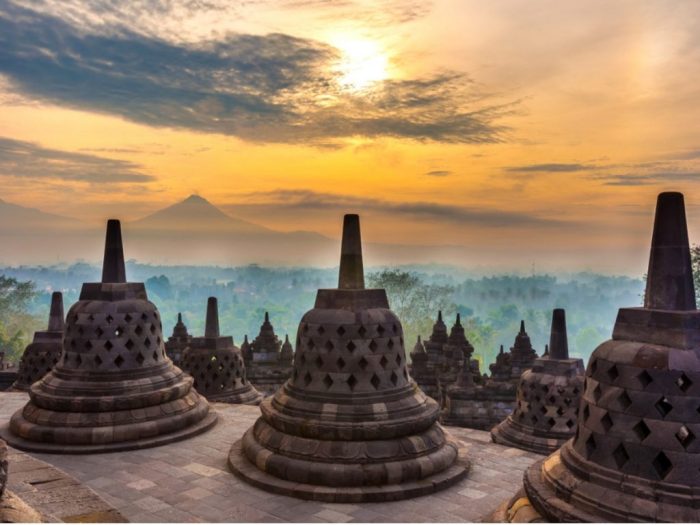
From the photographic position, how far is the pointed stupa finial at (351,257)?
32.3 feet

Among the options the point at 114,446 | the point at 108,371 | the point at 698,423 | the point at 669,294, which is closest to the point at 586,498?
the point at 698,423

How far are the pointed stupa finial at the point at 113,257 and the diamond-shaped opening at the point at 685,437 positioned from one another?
1034 cm

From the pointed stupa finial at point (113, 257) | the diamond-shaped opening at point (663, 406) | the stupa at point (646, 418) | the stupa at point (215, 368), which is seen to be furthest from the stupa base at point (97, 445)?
the diamond-shaped opening at point (663, 406)

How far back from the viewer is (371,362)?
367 inches

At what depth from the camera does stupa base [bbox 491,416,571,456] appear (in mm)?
13750

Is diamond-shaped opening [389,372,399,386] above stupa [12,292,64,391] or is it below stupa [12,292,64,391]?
above

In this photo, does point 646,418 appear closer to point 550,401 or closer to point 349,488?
point 349,488

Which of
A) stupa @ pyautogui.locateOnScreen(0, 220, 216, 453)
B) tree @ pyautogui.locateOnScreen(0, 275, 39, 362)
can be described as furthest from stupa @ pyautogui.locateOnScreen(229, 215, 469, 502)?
tree @ pyautogui.locateOnScreen(0, 275, 39, 362)

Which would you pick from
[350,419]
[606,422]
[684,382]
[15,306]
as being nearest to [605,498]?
[606,422]

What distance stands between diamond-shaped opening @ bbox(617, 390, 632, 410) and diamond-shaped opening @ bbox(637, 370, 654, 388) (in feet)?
0.60

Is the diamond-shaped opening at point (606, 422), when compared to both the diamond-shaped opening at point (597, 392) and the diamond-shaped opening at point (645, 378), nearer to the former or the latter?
the diamond-shaped opening at point (597, 392)

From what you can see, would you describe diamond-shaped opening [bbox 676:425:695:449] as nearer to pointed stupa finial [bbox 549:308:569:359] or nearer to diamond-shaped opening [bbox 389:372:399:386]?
diamond-shaped opening [bbox 389:372:399:386]

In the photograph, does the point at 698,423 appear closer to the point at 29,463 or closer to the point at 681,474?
the point at 681,474

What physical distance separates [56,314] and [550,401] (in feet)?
48.7
